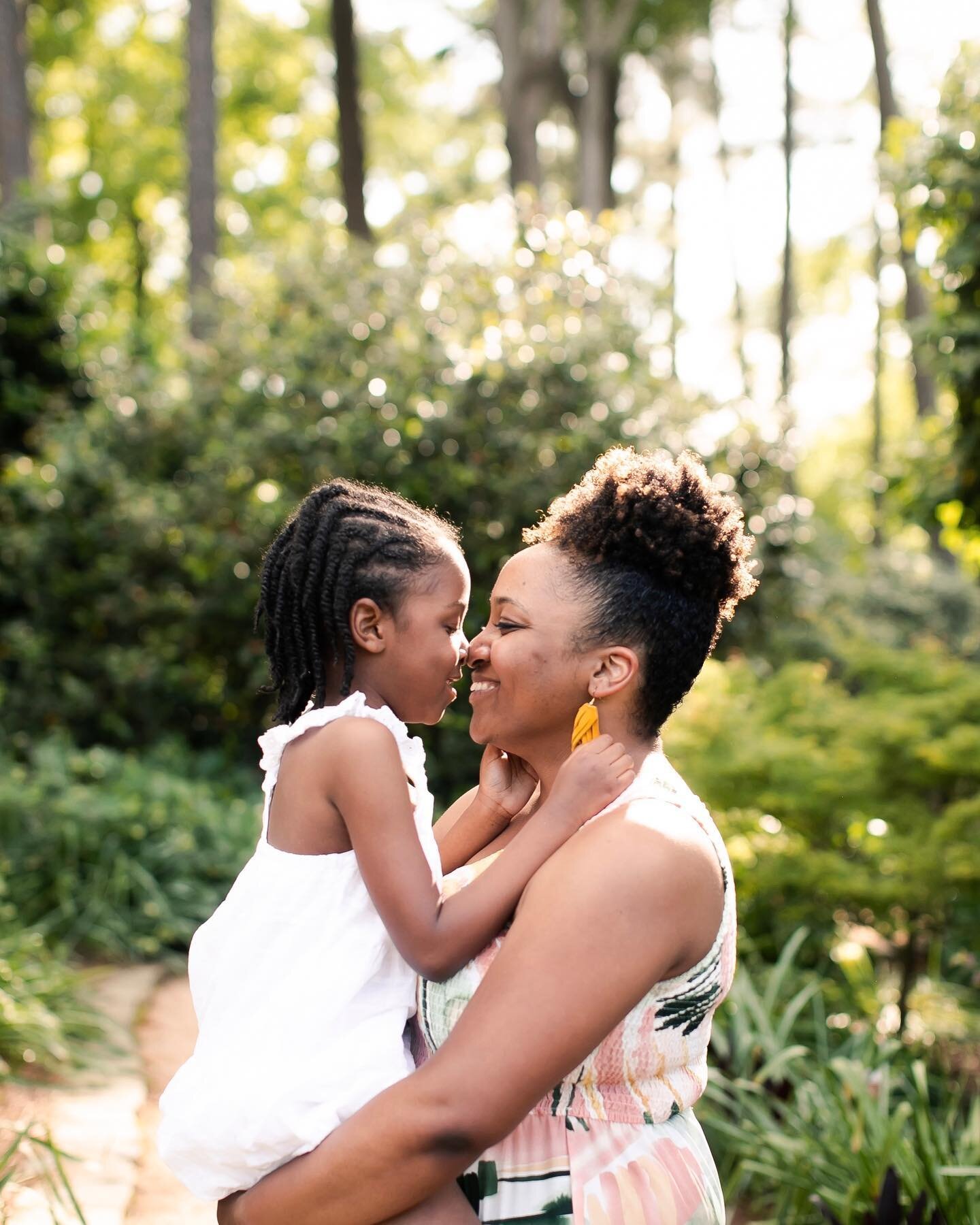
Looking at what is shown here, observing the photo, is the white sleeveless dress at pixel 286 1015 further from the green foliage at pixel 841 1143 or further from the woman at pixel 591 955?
the green foliage at pixel 841 1143

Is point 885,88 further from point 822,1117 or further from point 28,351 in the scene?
point 822,1117

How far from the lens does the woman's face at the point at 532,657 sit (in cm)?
210

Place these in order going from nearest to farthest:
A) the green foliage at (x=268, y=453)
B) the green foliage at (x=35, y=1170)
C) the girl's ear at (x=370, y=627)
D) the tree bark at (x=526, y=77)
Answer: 1. the girl's ear at (x=370, y=627)
2. the green foliage at (x=35, y=1170)
3. the green foliage at (x=268, y=453)
4. the tree bark at (x=526, y=77)

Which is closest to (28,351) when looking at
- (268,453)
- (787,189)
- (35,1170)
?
(268,453)

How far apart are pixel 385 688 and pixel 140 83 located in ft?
77.7

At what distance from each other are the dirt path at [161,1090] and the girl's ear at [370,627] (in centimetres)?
225

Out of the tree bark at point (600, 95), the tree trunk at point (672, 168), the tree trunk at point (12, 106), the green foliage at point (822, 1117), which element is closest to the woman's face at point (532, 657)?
the green foliage at point (822, 1117)

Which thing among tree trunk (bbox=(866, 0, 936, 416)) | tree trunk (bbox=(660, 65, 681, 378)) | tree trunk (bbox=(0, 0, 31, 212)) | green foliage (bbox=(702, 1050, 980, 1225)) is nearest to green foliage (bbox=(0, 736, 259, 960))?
green foliage (bbox=(702, 1050, 980, 1225))

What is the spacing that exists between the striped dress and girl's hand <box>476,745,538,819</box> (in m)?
0.46

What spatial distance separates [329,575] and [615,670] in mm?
636

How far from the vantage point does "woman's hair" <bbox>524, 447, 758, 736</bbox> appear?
2.08 m

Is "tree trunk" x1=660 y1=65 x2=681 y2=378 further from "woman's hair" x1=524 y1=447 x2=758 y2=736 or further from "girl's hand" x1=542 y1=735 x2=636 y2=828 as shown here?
"girl's hand" x1=542 y1=735 x2=636 y2=828

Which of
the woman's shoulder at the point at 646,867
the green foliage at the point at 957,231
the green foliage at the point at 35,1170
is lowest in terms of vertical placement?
the green foliage at the point at 35,1170

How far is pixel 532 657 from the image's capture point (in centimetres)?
212
